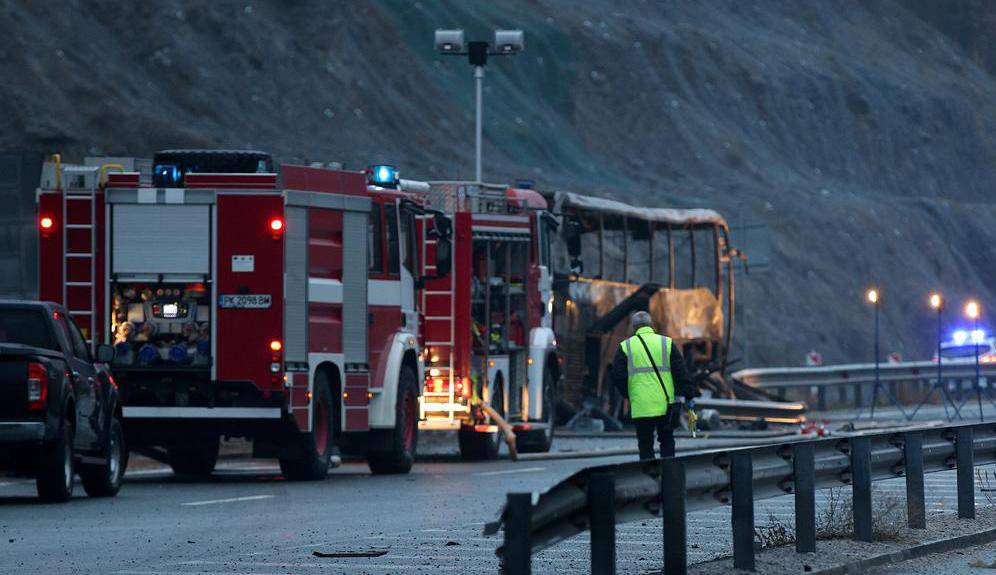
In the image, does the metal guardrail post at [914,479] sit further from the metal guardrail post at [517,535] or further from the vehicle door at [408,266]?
the vehicle door at [408,266]

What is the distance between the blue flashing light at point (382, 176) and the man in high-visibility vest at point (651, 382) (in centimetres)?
690

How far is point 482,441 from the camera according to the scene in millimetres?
27969

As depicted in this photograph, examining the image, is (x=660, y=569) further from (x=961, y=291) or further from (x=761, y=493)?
(x=961, y=291)

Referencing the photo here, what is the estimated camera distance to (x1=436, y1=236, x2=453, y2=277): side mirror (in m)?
25.3

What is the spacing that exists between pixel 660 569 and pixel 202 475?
544 inches

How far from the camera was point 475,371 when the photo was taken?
1080 inches

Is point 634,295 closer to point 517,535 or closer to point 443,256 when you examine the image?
point 443,256

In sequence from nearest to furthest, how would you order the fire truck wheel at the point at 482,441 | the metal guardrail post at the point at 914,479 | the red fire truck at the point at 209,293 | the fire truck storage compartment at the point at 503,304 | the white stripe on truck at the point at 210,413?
the metal guardrail post at the point at 914,479, the white stripe on truck at the point at 210,413, the red fire truck at the point at 209,293, the fire truck storage compartment at the point at 503,304, the fire truck wheel at the point at 482,441

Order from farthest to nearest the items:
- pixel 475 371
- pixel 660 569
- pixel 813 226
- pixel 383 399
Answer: pixel 813 226
pixel 475 371
pixel 383 399
pixel 660 569

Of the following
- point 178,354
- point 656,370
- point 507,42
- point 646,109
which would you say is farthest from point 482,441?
point 646,109

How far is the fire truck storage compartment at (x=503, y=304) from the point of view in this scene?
27.7 metres

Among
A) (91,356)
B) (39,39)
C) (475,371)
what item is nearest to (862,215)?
(39,39)

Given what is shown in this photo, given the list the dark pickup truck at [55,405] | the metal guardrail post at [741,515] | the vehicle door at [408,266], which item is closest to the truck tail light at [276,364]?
the dark pickup truck at [55,405]

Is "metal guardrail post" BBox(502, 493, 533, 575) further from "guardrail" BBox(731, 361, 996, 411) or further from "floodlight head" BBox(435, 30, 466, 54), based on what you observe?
"guardrail" BBox(731, 361, 996, 411)
